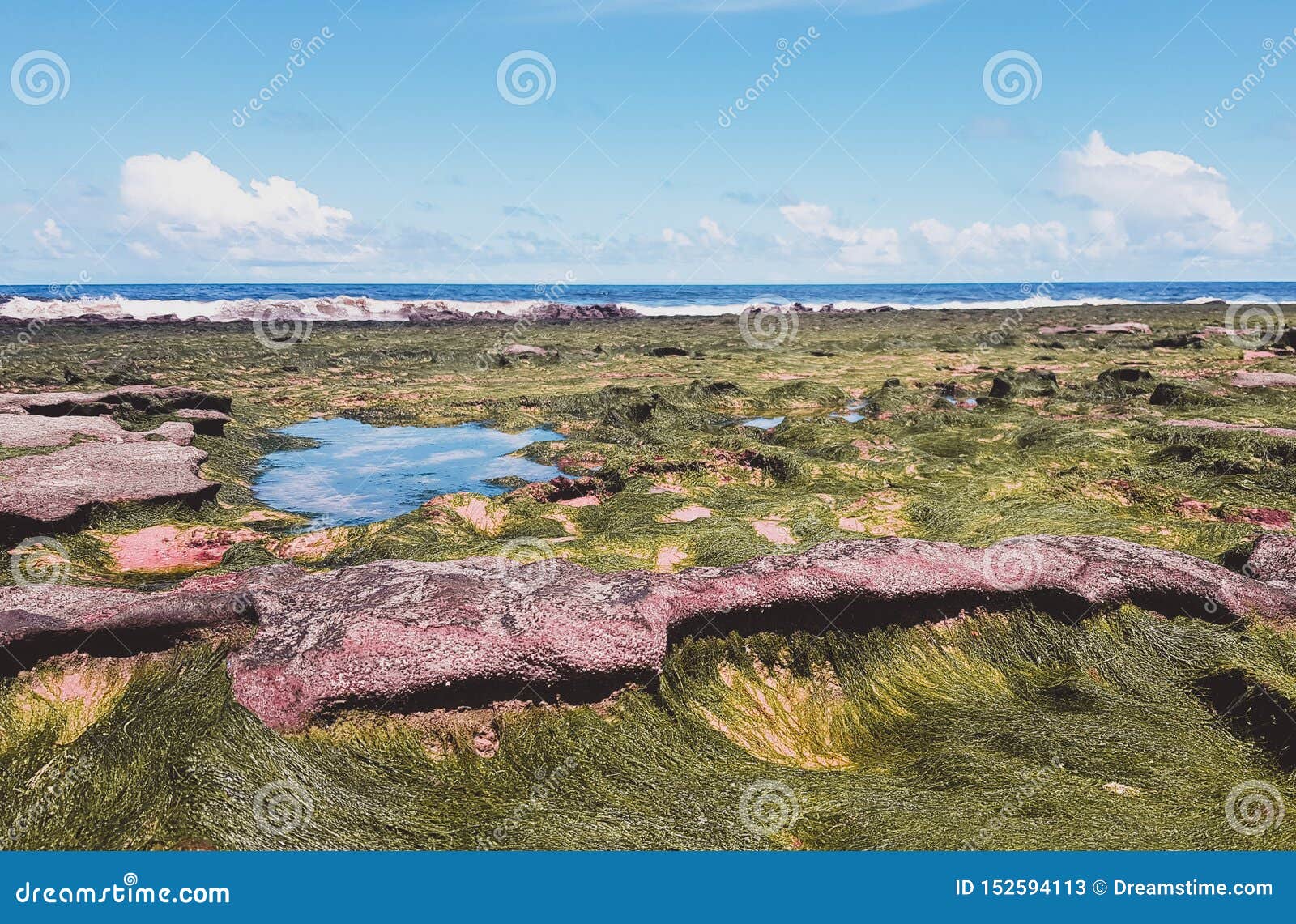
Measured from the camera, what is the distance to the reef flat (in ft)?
12.3

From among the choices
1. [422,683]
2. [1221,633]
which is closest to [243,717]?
[422,683]

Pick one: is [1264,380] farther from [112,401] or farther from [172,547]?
[112,401]

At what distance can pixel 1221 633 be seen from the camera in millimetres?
5246

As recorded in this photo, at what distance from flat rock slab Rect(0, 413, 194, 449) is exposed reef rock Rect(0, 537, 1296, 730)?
714 cm

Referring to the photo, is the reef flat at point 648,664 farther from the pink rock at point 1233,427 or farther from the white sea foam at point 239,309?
the white sea foam at point 239,309

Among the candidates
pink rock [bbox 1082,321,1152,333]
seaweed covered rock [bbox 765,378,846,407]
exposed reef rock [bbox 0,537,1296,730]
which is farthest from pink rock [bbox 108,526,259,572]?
pink rock [bbox 1082,321,1152,333]

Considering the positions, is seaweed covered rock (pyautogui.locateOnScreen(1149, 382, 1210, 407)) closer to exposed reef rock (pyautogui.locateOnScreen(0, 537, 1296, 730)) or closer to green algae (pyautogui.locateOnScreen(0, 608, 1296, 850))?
exposed reef rock (pyautogui.locateOnScreen(0, 537, 1296, 730))

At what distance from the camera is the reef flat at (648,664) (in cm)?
375

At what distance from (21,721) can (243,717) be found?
56.3 inches

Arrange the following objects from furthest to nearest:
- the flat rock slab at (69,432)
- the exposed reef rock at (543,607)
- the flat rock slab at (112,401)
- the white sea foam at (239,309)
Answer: the white sea foam at (239,309) < the flat rock slab at (112,401) < the flat rock slab at (69,432) < the exposed reef rock at (543,607)

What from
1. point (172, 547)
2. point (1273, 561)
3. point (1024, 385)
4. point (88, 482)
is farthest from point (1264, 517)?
point (88, 482)

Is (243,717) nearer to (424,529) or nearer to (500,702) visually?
(500,702)

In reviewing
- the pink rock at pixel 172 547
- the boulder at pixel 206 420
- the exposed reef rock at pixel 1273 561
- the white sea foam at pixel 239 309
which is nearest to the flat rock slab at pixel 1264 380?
the exposed reef rock at pixel 1273 561

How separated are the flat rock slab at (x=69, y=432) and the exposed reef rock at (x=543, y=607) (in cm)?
714
